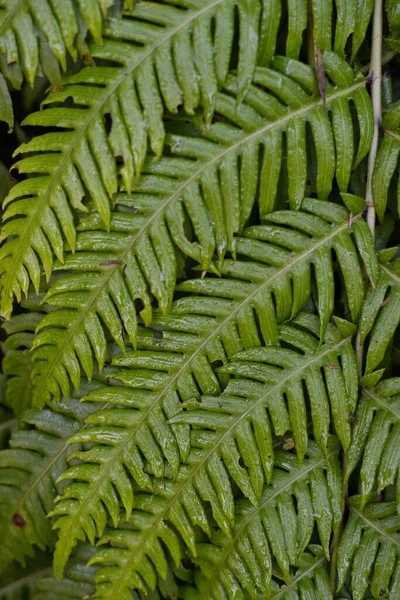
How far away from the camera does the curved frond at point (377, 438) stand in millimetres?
1209

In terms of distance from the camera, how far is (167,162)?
3.85ft

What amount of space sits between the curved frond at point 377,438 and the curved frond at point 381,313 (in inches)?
2.7

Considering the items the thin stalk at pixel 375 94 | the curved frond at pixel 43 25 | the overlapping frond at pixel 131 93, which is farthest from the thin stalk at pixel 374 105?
the curved frond at pixel 43 25

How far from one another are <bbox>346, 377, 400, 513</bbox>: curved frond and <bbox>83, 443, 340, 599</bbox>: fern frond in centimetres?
9

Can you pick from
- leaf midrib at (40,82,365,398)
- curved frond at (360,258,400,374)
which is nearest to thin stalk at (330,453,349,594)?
Result: curved frond at (360,258,400,374)

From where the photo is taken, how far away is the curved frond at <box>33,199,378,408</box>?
1218 millimetres

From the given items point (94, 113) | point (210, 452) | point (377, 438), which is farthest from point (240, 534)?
point (94, 113)

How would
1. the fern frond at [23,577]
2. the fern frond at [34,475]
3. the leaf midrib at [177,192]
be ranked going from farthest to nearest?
the fern frond at [23,577] → the fern frond at [34,475] → the leaf midrib at [177,192]

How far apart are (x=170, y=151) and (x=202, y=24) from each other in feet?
0.83

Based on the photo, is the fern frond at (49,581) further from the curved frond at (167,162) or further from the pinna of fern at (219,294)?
the curved frond at (167,162)

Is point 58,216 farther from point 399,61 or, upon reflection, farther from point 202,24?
point 399,61

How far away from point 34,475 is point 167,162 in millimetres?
822

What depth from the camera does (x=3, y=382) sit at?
158cm

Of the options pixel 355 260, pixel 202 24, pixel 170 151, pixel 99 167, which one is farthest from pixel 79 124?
pixel 355 260
